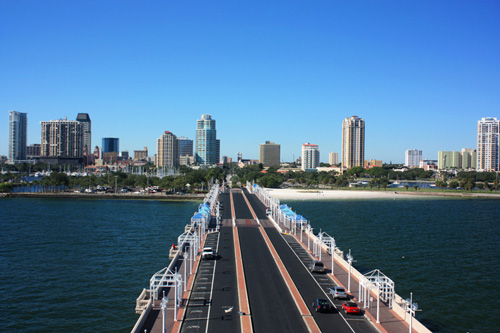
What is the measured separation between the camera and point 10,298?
3284 centimetres

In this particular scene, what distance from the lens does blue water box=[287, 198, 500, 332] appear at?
30.8 metres

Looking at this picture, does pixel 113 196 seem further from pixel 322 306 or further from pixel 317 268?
pixel 322 306

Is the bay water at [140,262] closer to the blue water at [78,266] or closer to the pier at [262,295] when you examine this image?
the blue water at [78,266]

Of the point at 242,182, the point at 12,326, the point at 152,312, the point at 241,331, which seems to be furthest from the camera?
the point at 242,182

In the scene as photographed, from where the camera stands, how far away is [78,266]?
140ft

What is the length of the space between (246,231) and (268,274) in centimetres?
1985

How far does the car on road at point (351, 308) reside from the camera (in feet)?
79.4

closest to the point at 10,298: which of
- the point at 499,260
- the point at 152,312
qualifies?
the point at 152,312

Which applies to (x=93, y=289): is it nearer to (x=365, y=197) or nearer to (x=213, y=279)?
(x=213, y=279)

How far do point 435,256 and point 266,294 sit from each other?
2971 cm

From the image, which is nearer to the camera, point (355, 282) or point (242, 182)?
point (355, 282)

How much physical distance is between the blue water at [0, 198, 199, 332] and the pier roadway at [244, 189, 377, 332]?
12414 millimetres

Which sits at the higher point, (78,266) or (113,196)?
(113,196)

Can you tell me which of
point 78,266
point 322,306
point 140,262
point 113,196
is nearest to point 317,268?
point 322,306
